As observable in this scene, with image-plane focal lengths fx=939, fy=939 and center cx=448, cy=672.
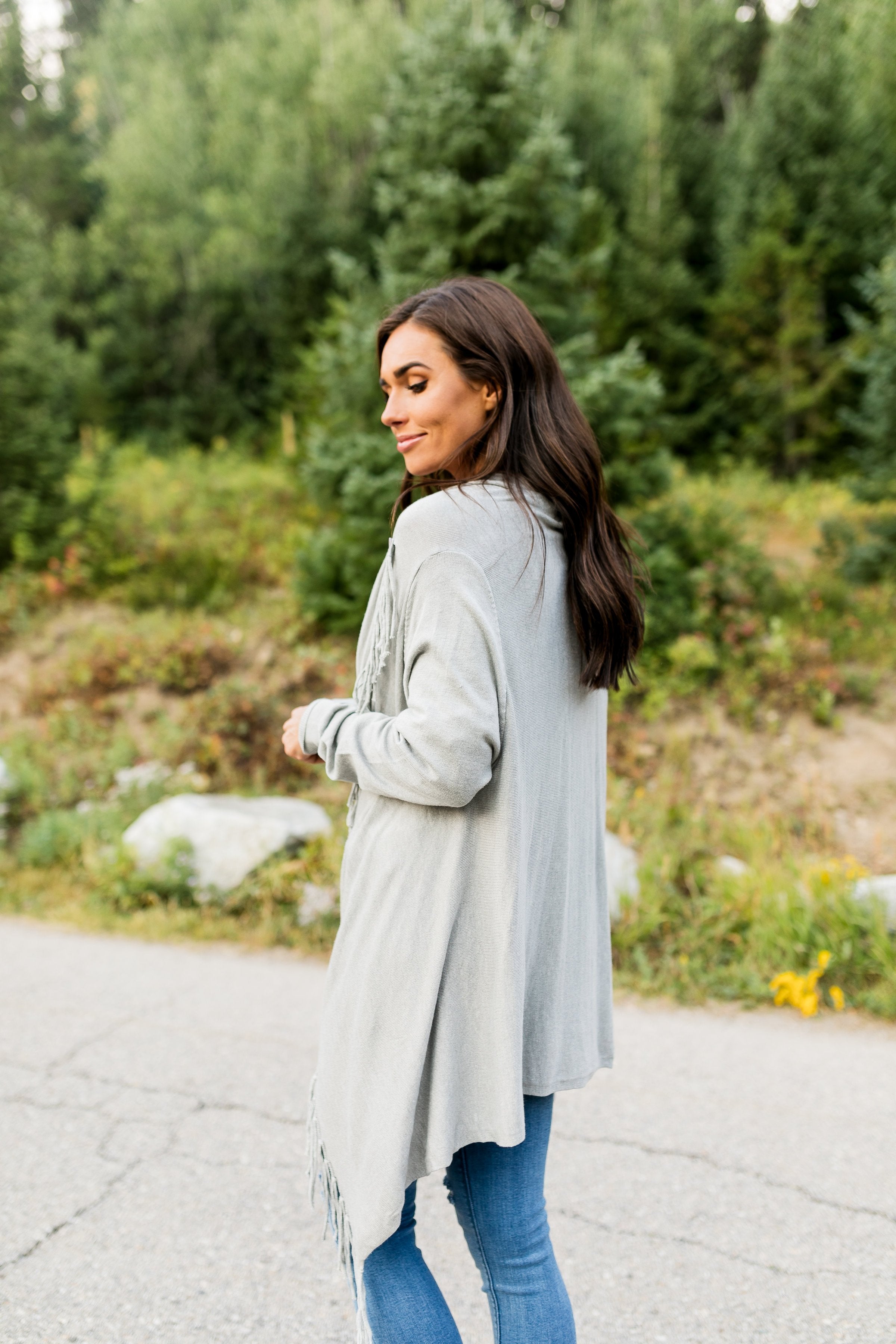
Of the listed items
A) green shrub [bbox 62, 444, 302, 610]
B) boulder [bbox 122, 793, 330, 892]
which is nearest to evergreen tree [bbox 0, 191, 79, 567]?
green shrub [bbox 62, 444, 302, 610]

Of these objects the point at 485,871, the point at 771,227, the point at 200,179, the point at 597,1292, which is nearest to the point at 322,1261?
the point at 597,1292

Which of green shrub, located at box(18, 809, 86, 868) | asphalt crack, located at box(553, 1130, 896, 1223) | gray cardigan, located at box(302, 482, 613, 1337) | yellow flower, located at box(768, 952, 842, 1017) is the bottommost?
asphalt crack, located at box(553, 1130, 896, 1223)

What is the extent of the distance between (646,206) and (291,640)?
10.9m

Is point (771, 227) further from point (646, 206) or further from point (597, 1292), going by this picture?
point (597, 1292)

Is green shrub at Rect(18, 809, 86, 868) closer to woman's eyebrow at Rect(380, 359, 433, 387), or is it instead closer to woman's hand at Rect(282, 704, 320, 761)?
woman's hand at Rect(282, 704, 320, 761)

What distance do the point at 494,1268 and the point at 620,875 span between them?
3.28m

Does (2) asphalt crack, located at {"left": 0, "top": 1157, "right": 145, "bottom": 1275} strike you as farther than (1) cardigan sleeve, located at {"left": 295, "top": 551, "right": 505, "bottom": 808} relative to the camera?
Yes

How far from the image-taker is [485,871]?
4.35 feet

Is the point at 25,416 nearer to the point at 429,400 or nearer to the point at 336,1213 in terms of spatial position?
the point at 429,400

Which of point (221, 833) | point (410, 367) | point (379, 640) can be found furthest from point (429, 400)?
point (221, 833)

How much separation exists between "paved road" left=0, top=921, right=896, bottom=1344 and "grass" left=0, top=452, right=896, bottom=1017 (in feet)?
1.71

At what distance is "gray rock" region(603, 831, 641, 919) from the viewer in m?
4.41

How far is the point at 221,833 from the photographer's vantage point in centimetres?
516

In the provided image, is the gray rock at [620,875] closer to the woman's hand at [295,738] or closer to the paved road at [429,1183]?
the paved road at [429,1183]
